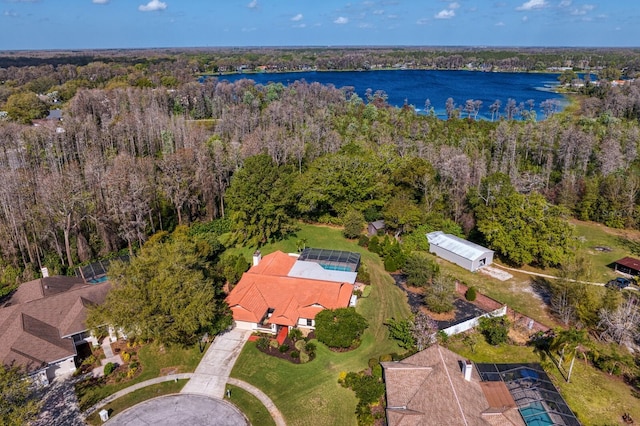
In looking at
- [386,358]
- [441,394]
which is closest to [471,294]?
[386,358]

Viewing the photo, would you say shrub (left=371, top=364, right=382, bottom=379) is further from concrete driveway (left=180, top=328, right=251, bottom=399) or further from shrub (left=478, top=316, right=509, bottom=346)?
concrete driveway (left=180, top=328, right=251, bottom=399)

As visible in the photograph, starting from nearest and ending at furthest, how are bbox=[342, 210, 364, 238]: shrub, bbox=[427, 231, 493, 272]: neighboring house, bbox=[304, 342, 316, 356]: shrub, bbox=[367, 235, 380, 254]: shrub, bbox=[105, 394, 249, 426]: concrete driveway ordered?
bbox=[105, 394, 249, 426]: concrete driveway
bbox=[304, 342, 316, 356]: shrub
bbox=[427, 231, 493, 272]: neighboring house
bbox=[367, 235, 380, 254]: shrub
bbox=[342, 210, 364, 238]: shrub

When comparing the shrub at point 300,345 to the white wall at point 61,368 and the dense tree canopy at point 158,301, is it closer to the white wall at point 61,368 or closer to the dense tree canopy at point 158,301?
the dense tree canopy at point 158,301

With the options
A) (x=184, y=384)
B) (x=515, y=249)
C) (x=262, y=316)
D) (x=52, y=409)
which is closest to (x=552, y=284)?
(x=515, y=249)

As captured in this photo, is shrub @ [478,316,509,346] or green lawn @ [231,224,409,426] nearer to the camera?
green lawn @ [231,224,409,426]

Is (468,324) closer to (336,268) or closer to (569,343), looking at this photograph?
(569,343)

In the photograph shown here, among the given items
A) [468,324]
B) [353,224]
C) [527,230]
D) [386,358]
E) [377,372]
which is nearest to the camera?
[377,372]

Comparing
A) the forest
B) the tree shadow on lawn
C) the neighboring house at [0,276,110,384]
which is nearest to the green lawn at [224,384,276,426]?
the neighboring house at [0,276,110,384]
